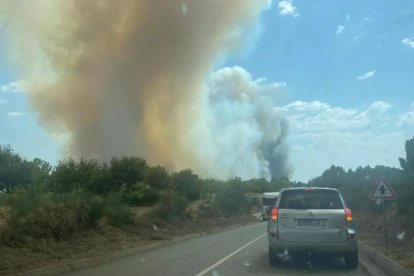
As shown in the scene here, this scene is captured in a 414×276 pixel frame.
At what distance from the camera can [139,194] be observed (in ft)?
167

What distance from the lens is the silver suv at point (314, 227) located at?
1220cm

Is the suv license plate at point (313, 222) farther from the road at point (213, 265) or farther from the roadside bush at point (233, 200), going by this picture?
the roadside bush at point (233, 200)

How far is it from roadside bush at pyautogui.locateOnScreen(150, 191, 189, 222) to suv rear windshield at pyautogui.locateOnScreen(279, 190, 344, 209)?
16342 mm

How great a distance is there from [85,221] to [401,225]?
11.8m

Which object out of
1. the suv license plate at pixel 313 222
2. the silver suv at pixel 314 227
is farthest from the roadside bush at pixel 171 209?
the suv license plate at pixel 313 222

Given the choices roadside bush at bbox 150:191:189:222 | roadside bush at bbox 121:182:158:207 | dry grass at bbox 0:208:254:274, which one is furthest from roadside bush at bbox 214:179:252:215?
dry grass at bbox 0:208:254:274

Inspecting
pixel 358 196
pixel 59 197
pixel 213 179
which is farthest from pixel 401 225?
pixel 213 179

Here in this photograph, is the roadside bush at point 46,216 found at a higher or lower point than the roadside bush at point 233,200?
lower

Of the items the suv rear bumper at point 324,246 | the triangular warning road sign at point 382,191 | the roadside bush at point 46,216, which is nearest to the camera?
the suv rear bumper at point 324,246

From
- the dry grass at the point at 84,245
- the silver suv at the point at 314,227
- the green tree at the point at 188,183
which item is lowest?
the dry grass at the point at 84,245

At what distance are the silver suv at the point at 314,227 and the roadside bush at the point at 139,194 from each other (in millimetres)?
36365

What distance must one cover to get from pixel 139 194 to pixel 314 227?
39499mm

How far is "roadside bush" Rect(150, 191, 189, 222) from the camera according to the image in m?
29.3

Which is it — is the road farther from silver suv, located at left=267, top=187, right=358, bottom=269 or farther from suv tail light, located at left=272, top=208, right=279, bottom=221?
suv tail light, located at left=272, top=208, right=279, bottom=221
